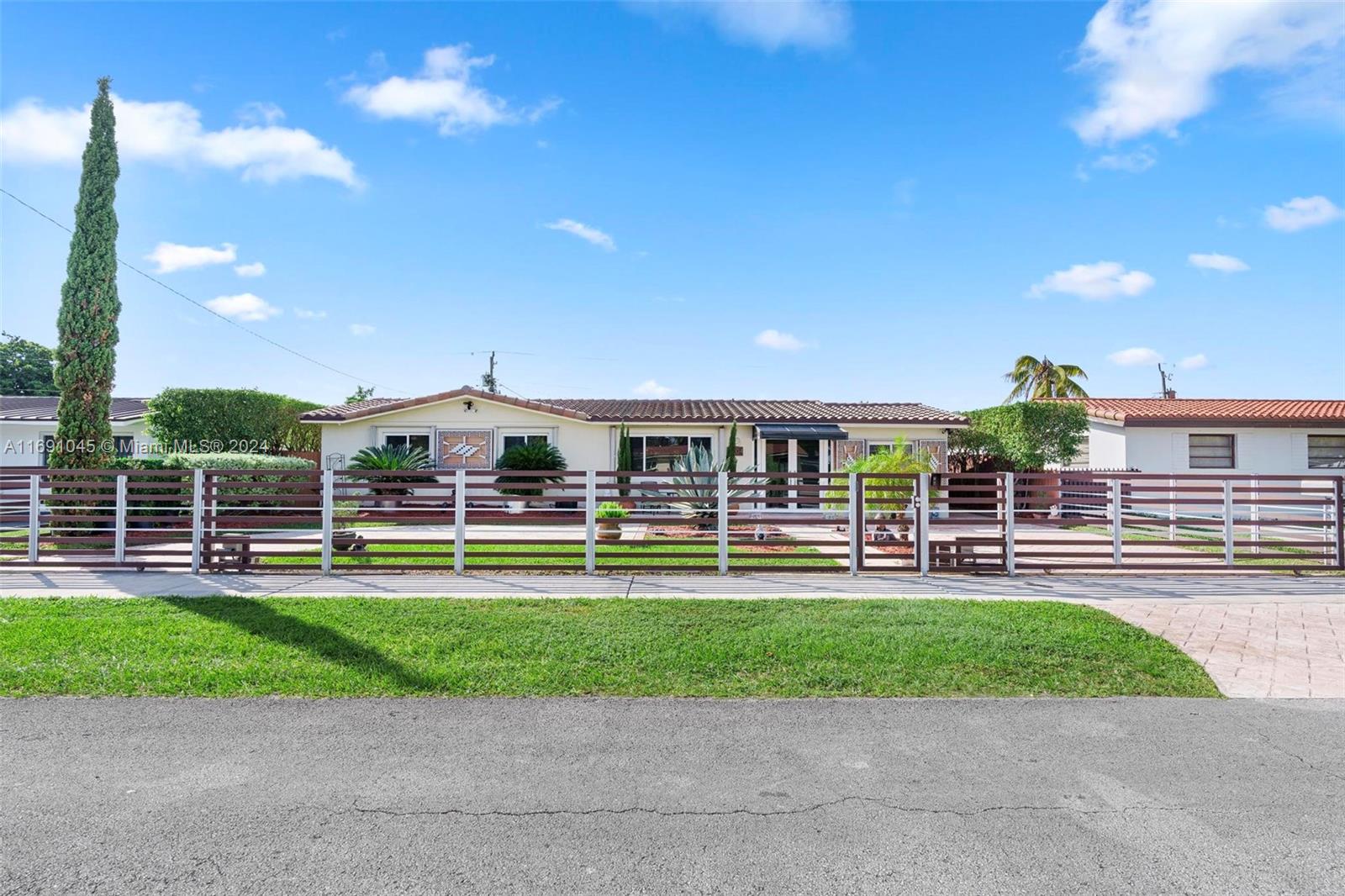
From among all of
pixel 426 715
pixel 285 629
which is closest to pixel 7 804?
pixel 426 715

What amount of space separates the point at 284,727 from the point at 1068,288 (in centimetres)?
2181

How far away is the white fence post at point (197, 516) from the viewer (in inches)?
386

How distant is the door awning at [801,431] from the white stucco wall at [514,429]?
2.25 feet

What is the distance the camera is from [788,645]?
6.08 metres

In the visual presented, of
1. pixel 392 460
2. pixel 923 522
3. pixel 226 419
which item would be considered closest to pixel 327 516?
pixel 923 522

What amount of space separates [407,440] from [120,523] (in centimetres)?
1014

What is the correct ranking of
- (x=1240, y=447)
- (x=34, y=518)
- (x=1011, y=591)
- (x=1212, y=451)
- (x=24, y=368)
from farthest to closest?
(x=24, y=368), (x=1212, y=451), (x=1240, y=447), (x=34, y=518), (x=1011, y=591)

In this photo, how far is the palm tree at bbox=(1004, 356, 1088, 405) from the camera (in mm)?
36781

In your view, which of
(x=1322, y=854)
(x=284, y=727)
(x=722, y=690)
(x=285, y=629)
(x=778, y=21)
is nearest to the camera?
(x=1322, y=854)

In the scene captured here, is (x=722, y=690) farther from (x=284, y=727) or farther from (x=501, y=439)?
(x=501, y=439)

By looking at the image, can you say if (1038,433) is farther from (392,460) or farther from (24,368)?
(24,368)

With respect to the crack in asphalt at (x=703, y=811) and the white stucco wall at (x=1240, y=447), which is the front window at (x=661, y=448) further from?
the crack in asphalt at (x=703, y=811)

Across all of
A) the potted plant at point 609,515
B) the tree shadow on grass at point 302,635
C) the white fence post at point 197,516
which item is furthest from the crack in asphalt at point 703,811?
the potted plant at point 609,515

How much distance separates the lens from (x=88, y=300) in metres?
13.0
